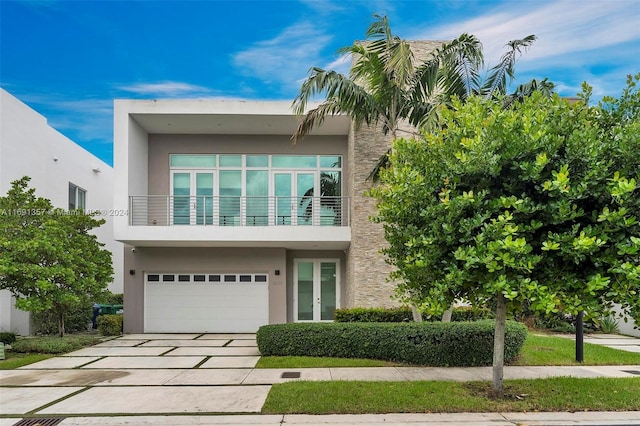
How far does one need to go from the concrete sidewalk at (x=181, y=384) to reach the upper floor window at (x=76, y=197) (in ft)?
28.4

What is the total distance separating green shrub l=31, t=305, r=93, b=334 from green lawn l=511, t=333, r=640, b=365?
12715 mm

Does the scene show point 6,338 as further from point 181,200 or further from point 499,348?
point 499,348

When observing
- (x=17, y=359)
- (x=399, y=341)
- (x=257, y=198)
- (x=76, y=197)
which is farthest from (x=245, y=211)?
(x=76, y=197)

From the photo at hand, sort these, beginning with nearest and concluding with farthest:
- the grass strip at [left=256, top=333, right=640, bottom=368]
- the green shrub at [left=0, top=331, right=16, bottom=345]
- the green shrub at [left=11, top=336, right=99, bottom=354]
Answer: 1. the grass strip at [left=256, top=333, right=640, bottom=368]
2. the green shrub at [left=11, top=336, right=99, bottom=354]
3. the green shrub at [left=0, top=331, right=16, bottom=345]

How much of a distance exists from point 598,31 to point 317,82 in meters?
6.77

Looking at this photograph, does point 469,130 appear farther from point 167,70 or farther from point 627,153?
point 167,70

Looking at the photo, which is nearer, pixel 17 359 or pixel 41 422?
pixel 41 422

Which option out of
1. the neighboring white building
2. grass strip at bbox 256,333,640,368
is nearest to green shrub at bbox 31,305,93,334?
the neighboring white building

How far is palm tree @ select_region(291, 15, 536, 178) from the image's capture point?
36.7 ft

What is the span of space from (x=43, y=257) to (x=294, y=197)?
7474 mm

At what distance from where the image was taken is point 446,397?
22.3ft

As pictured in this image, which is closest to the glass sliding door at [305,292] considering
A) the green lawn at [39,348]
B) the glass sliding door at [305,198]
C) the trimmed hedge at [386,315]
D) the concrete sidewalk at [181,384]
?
the glass sliding door at [305,198]

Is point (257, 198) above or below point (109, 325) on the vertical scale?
above

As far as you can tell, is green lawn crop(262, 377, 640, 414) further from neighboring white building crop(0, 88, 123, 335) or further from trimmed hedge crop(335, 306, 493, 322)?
neighboring white building crop(0, 88, 123, 335)
